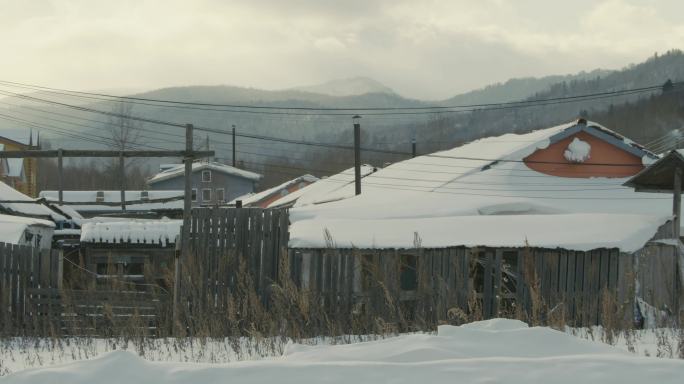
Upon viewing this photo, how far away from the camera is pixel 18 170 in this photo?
4550 cm

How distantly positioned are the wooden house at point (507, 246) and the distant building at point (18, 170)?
1060 inches

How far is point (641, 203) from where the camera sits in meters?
24.1

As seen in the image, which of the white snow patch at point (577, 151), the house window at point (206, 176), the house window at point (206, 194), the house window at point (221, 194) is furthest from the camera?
the house window at point (206, 176)

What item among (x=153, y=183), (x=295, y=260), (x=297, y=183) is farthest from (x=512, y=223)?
(x=153, y=183)

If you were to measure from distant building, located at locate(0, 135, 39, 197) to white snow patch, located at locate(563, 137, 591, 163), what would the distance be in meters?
31.4

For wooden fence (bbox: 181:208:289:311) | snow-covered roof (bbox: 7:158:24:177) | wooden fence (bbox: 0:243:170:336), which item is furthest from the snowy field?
snow-covered roof (bbox: 7:158:24:177)

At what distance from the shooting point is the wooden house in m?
11.2

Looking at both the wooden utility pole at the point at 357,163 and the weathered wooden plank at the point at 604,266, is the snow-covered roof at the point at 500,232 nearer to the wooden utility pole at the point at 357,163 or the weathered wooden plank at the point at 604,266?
the weathered wooden plank at the point at 604,266

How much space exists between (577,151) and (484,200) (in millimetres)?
7202

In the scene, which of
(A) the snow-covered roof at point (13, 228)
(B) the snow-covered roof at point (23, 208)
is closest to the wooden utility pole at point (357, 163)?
(B) the snow-covered roof at point (23, 208)

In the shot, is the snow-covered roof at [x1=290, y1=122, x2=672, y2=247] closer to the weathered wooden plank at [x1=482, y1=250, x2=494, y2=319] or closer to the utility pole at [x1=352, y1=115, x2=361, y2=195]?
the weathered wooden plank at [x1=482, y1=250, x2=494, y2=319]

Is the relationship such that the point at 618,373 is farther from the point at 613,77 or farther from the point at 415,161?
the point at 613,77

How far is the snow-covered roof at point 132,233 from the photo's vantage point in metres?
20.5

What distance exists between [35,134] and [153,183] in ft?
58.4
